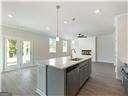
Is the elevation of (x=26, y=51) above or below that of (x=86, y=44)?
below

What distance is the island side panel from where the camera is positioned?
3.38 metres

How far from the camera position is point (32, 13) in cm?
637

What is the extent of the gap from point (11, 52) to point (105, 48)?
27.9ft

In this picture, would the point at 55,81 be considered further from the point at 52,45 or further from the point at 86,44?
the point at 86,44

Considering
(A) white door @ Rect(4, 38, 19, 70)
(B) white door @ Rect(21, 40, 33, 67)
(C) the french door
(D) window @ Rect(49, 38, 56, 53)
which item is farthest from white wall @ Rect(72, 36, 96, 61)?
(A) white door @ Rect(4, 38, 19, 70)

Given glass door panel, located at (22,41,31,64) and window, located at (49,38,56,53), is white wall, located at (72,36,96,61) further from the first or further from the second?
glass door panel, located at (22,41,31,64)

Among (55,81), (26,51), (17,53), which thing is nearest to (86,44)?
(26,51)

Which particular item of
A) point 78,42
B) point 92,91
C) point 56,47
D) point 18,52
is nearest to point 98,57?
point 78,42

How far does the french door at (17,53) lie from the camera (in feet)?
27.8

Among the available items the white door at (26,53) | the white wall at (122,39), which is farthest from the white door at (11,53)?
the white wall at (122,39)

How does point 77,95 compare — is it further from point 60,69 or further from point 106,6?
point 106,6

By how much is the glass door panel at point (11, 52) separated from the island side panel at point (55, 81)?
211 inches

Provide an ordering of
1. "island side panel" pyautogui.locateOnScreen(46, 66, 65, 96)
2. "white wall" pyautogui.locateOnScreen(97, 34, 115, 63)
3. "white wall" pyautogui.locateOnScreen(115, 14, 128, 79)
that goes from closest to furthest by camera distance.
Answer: "island side panel" pyautogui.locateOnScreen(46, 66, 65, 96) < "white wall" pyautogui.locateOnScreen(115, 14, 128, 79) < "white wall" pyautogui.locateOnScreen(97, 34, 115, 63)

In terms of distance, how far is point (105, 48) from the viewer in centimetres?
1385
